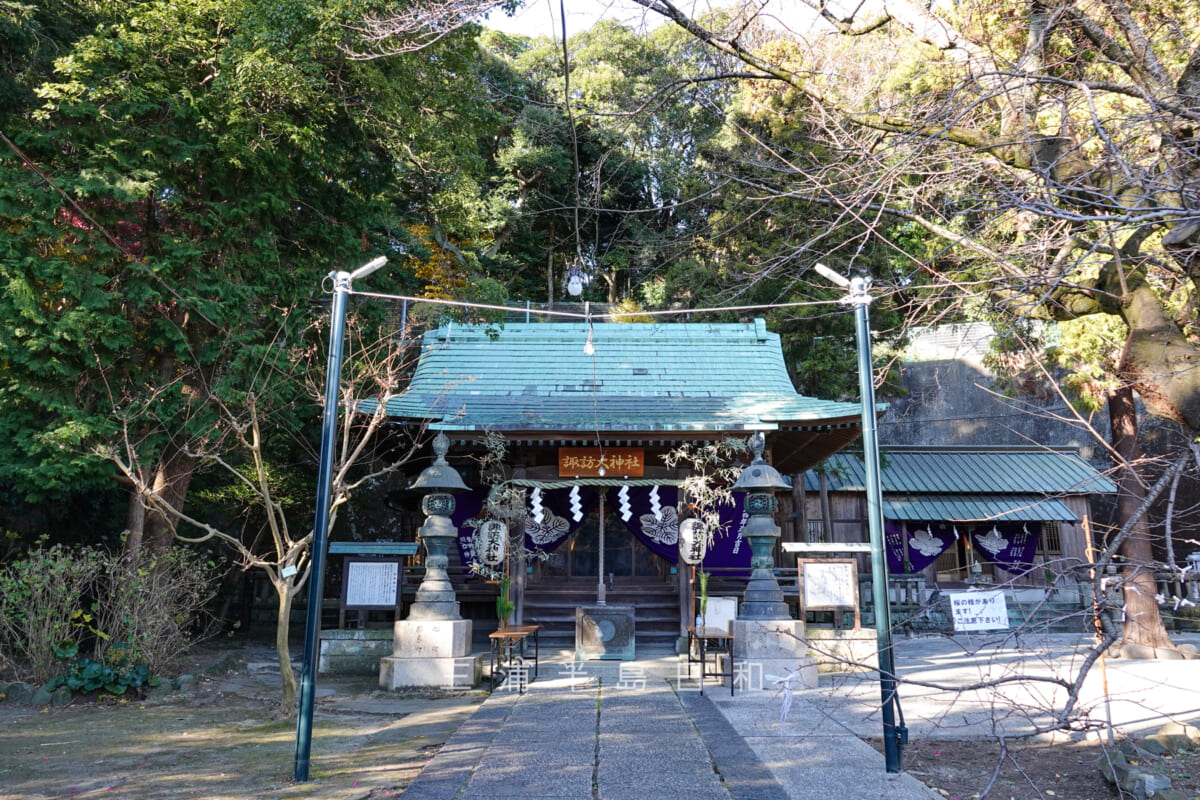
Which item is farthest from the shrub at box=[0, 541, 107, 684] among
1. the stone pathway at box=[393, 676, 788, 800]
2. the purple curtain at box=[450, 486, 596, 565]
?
the stone pathway at box=[393, 676, 788, 800]

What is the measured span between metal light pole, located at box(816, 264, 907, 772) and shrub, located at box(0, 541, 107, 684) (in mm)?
8557

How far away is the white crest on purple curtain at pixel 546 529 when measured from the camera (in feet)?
38.5

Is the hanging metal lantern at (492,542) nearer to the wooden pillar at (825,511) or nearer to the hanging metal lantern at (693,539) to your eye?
the hanging metal lantern at (693,539)

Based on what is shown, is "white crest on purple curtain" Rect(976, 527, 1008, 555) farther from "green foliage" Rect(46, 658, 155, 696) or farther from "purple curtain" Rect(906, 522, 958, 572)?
"green foliage" Rect(46, 658, 155, 696)

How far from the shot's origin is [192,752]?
5988mm

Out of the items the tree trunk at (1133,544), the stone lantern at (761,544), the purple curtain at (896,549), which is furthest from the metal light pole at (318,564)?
the purple curtain at (896,549)

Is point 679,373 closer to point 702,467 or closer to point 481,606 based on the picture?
point 702,467

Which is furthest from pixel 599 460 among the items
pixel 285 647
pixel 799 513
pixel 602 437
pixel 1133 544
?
pixel 1133 544

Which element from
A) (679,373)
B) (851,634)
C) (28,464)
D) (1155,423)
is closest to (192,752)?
(28,464)

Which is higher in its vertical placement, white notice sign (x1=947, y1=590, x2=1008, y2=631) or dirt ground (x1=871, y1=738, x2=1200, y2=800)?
white notice sign (x1=947, y1=590, x2=1008, y2=631)

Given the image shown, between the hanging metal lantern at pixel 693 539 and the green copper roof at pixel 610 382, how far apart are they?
1.53 metres

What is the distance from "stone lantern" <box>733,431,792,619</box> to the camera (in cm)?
888

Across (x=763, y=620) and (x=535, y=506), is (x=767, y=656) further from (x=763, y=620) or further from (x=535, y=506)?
(x=535, y=506)

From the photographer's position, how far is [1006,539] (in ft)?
55.0
